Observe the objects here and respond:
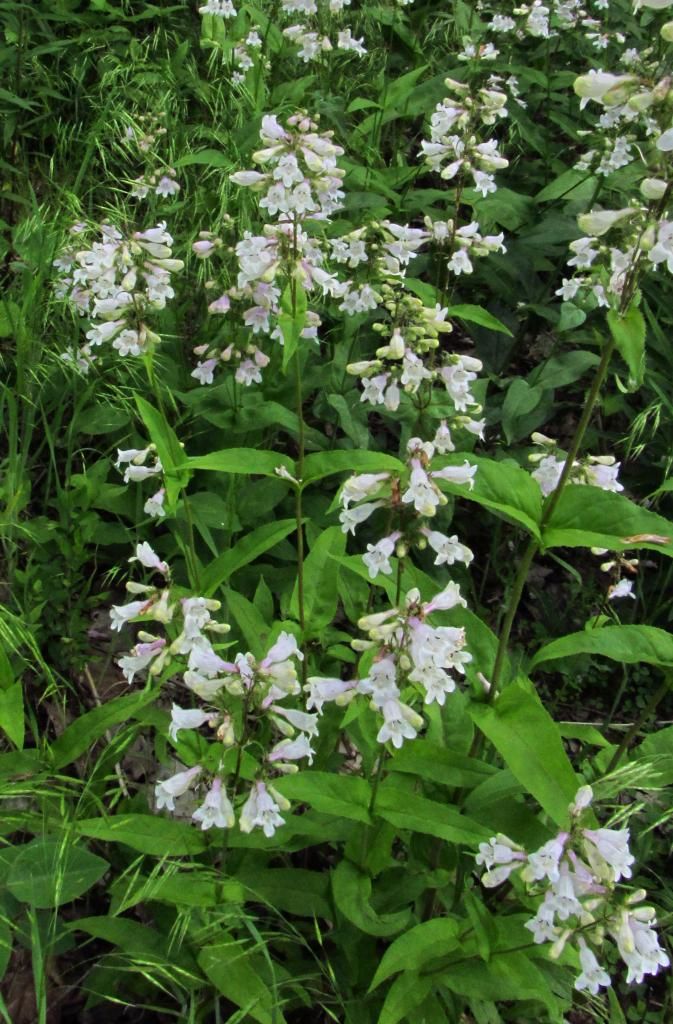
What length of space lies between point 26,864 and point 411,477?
4.97ft

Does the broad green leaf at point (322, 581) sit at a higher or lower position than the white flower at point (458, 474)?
lower

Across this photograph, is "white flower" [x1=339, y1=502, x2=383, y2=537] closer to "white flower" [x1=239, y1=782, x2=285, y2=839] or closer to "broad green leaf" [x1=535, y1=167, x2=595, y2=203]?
"white flower" [x1=239, y1=782, x2=285, y2=839]

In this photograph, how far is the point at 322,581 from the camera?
124 inches

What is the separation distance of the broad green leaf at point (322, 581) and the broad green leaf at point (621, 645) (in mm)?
880

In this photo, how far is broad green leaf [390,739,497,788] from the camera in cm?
249

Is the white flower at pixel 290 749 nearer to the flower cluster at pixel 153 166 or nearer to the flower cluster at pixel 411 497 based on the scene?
the flower cluster at pixel 411 497

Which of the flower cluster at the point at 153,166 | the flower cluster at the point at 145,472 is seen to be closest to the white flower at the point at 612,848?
the flower cluster at the point at 145,472

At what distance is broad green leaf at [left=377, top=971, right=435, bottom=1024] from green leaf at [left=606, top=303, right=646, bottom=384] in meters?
1.79

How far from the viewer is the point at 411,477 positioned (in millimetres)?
2316

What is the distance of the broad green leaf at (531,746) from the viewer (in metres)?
2.16

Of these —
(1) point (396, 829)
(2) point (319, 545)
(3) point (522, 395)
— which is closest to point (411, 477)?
(2) point (319, 545)

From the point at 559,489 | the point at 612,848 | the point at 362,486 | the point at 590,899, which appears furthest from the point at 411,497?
the point at 590,899

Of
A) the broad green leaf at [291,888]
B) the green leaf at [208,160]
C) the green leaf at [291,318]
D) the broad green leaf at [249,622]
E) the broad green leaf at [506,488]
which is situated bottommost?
the broad green leaf at [291,888]

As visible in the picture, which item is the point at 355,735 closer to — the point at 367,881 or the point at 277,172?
the point at 367,881
